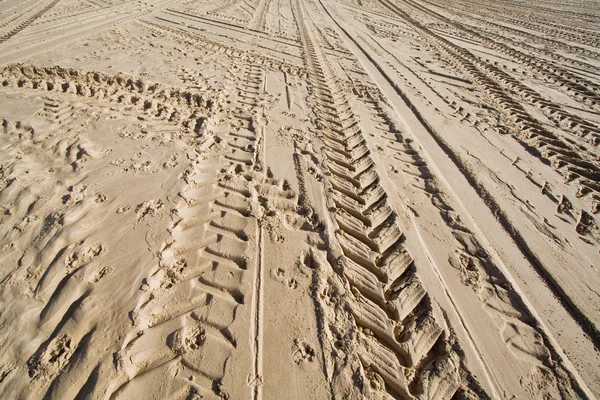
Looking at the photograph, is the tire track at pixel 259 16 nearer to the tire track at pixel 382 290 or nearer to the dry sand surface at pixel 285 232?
the dry sand surface at pixel 285 232

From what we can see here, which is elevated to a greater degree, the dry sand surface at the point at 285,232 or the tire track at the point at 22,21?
the tire track at the point at 22,21

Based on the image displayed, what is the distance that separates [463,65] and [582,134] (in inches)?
128

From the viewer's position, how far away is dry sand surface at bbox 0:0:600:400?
69.2 inches

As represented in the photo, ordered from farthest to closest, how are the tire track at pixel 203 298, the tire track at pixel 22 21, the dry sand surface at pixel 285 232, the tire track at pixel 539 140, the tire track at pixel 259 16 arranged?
the tire track at pixel 259 16 < the tire track at pixel 22 21 < the tire track at pixel 539 140 < the dry sand surface at pixel 285 232 < the tire track at pixel 203 298

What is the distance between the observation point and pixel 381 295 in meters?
2.21

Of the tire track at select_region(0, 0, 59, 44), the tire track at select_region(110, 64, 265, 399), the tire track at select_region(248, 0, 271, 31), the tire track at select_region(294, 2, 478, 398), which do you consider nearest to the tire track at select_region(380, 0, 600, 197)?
the tire track at select_region(294, 2, 478, 398)

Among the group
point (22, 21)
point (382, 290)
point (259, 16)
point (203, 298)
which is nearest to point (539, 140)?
point (382, 290)

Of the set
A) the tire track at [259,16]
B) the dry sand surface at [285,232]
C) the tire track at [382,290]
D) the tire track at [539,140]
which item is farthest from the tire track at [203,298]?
the tire track at [259,16]

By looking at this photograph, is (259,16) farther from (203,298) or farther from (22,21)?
(203,298)

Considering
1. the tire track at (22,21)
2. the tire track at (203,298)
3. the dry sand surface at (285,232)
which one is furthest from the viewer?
the tire track at (22,21)

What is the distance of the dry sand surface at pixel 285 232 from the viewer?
1757 mm

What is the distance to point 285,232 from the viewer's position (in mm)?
2541

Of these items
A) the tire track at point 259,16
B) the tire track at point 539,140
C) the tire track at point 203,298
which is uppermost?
the tire track at point 259,16

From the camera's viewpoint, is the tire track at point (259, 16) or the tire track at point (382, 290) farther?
the tire track at point (259, 16)
